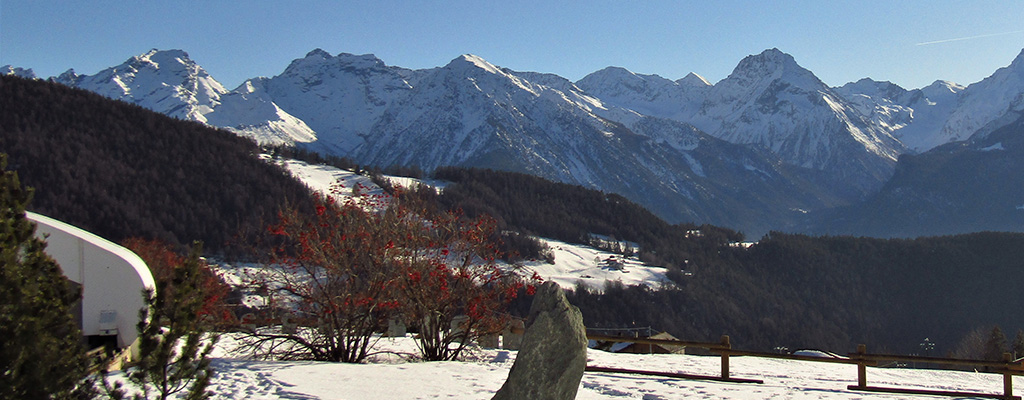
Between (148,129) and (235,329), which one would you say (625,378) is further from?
(148,129)

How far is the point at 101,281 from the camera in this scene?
1645 centimetres

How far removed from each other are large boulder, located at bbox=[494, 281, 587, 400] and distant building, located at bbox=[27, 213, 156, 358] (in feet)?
31.8

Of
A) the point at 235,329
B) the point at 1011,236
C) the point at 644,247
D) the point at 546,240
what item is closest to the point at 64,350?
the point at 235,329

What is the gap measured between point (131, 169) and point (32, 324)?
134m

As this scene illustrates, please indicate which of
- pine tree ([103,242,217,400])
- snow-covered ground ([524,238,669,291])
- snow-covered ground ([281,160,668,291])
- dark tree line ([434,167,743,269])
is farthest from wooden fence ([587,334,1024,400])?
dark tree line ([434,167,743,269])

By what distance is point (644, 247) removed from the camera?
180m

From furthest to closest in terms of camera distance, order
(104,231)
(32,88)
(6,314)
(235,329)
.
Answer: (32,88)
(104,231)
(235,329)
(6,314)

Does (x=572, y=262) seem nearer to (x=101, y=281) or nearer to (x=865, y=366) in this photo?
(x=865, y=366)

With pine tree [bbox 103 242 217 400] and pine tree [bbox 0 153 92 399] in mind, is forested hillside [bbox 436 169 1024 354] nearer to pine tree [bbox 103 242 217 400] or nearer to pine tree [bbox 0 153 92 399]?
pine tree [bbox 103 242 217 400]

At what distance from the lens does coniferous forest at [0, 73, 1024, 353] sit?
11825cm

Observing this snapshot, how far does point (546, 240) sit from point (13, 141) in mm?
100455

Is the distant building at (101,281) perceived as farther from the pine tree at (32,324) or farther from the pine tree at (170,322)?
the pine tree at (170,322)

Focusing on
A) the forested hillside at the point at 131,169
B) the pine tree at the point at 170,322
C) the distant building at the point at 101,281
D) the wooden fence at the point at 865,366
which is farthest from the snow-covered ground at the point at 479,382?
the forested hillside at the point at 131,169

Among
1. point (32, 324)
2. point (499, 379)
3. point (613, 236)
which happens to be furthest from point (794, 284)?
point (32, 324)
